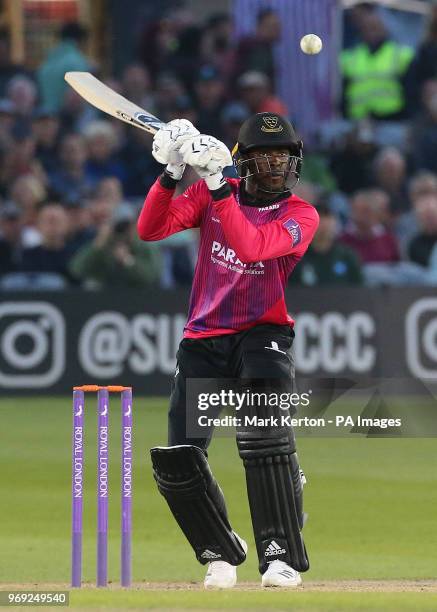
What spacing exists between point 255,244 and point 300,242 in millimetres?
281

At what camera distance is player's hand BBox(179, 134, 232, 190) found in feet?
20.1

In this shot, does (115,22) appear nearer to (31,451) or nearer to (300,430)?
(31,451)

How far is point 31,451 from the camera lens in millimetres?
11641

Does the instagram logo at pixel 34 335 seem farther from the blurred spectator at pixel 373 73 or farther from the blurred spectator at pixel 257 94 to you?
the blurred spectator at pixel 373 73

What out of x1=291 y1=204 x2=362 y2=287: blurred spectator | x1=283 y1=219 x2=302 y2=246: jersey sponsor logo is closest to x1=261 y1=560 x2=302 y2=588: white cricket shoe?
x1=283 y1=219 x2=302 y2=246: jersey sponsor logo

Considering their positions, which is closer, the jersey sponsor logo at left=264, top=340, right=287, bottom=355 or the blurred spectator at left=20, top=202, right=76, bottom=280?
the jersey sponsor logo at left=264, top=340, right=287, bottom=355

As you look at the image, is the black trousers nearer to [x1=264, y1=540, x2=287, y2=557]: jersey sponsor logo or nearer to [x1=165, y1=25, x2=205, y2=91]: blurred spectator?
[x1=264, y1=540, x2=287, y2=557]: jersey sponsor logo

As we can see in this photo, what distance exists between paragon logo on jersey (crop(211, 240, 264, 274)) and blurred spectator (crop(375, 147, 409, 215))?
9.98 metres

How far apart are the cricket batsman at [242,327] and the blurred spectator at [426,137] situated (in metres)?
10.3

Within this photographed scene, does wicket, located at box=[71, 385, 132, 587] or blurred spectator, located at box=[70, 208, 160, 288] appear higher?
blurred spectator, located at box=[70, 208, 160, 288]

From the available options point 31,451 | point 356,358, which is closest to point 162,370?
point 356,358

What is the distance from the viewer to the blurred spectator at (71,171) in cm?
1669

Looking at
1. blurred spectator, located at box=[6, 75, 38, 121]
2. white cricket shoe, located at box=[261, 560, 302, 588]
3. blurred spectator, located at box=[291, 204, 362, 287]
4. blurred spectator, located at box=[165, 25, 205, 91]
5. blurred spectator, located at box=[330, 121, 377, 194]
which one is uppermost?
→ blurred spectator, located at box=[165, 25, 205, 91]

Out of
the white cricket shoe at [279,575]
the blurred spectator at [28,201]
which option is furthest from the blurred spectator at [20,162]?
the white cricket shoe at [279,575]
